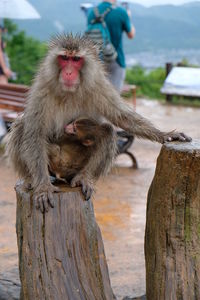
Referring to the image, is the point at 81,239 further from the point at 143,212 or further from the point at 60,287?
the point at 143,212

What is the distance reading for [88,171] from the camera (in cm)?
344

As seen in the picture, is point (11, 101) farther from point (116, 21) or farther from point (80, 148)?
point (80, 148)

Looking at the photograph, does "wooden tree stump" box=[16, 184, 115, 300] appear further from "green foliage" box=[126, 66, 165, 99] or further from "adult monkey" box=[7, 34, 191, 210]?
"green foliage" box=[126, 66, 165, 99]

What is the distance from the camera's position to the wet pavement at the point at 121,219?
4160mm

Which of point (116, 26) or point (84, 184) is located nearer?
point (84, 184)

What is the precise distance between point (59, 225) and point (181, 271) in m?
0.72

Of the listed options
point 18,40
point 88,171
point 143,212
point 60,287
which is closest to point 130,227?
point 143,212

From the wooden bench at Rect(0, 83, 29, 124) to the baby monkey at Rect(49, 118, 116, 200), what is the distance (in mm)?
3420

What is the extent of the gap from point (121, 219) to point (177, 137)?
2257 mm

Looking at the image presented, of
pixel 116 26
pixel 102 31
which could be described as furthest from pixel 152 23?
pixel 102 31

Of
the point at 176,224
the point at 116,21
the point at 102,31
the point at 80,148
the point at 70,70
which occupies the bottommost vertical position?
the point at 176,224

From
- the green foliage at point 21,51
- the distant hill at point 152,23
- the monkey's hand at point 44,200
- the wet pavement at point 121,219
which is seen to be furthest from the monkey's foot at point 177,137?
the distant hill at point 152,23

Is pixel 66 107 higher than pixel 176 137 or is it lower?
higher

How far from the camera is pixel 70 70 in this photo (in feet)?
10.7
